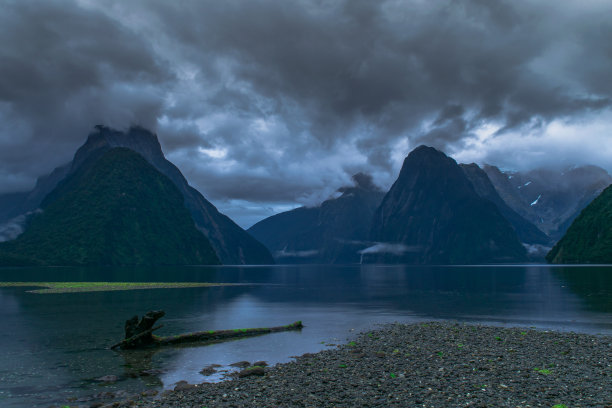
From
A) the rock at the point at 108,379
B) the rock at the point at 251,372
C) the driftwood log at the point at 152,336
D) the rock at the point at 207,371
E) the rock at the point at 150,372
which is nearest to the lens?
the rock at the point at 108,379

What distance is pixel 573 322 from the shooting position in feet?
153

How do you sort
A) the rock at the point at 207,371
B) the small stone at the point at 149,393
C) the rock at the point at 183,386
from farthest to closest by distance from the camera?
1. the rock at the point at 207,371
2. the rock at the point at 183,386
3. the small stone at the point at 149,393

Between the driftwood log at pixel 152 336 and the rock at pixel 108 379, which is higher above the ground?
the driftwood log at pixel 152 336

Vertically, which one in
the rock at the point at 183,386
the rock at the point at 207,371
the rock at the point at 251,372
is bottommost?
the rock at the point at 207,371

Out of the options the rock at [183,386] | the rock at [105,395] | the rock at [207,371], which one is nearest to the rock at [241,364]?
the rock at [207,371]

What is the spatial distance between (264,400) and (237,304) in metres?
52.1

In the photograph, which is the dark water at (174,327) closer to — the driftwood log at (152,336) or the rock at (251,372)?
the driftwood log at (152,336)

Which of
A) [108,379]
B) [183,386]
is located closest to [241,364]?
[183,386]

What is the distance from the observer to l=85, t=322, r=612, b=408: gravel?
1920 centimetres

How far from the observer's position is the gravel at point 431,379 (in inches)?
756

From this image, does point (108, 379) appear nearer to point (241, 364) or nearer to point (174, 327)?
point (241, 364)

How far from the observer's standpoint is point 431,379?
22344 millimetres

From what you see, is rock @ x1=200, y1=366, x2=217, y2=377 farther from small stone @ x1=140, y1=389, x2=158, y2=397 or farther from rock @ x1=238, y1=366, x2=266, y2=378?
small stone @ x1=140, y1=389, x2=158, y2=397

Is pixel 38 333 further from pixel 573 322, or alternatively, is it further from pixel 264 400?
pixel 573 322
